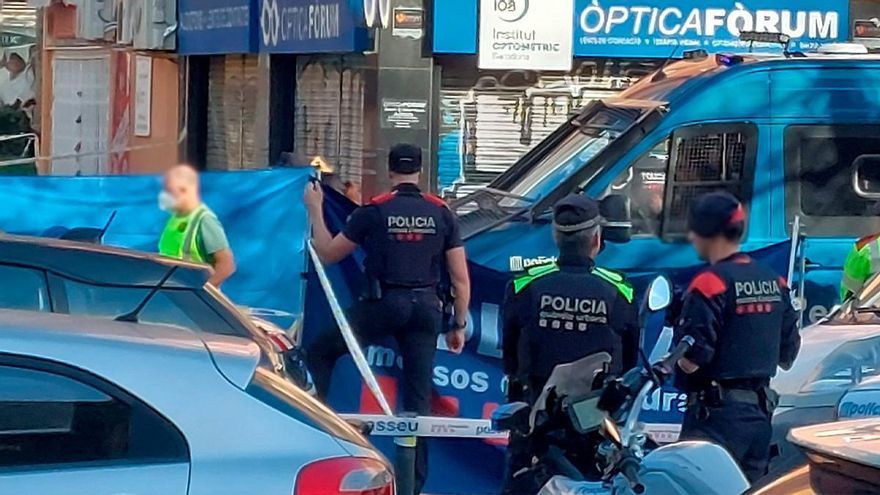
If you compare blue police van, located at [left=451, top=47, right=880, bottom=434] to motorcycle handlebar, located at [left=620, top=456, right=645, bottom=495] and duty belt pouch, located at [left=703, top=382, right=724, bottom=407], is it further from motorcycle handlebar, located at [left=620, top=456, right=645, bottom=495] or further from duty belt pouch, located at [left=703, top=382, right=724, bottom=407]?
motorcycle handlebar, located at [left=620, top=456, right=645, bottom=495]

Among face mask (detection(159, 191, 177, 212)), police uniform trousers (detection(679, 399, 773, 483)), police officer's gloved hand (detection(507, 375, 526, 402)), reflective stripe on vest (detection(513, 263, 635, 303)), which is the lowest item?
police uniform trousers (detection(679, 399, 773, 483))

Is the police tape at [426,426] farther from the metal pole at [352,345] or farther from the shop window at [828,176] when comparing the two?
the shop window at [828,176]

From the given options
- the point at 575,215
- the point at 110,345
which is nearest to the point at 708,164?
the point at 575,215

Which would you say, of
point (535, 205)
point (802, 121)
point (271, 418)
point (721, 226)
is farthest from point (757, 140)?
point (271, 418)

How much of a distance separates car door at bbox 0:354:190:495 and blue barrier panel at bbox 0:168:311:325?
409 cm

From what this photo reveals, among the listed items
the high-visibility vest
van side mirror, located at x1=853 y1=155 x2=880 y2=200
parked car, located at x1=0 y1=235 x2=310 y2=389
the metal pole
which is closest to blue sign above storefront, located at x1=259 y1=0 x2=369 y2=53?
van side mirror, located at x1=853 y1=155 x2=880 y2=200

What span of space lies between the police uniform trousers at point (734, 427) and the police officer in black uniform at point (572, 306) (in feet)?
1.25

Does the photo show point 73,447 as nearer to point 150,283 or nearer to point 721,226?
point 150,283

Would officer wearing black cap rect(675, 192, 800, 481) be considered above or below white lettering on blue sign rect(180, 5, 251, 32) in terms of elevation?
below

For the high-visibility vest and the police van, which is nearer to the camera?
the high-visibility vest

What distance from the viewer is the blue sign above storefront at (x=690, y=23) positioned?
17000mm

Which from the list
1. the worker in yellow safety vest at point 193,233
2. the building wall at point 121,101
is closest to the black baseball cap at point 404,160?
the worker in yellow safety vest at point 193,233

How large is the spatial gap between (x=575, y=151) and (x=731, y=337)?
10.5 feet

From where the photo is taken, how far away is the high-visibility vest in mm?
8398
